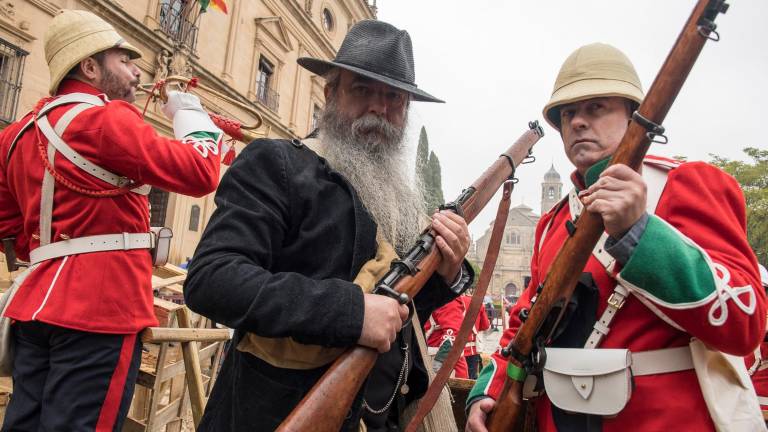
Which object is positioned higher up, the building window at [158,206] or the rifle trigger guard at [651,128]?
the rifle trigger guard at [651,128]

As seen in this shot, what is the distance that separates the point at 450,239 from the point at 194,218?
14.8 metres

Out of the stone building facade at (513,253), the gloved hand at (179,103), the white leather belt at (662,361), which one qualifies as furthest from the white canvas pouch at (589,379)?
the stone building facade at (513,253)

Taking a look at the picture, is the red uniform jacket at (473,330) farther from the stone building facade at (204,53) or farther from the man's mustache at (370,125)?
the man's mustache at (370,125)

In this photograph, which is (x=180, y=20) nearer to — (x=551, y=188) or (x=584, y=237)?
(x=584, y=237)

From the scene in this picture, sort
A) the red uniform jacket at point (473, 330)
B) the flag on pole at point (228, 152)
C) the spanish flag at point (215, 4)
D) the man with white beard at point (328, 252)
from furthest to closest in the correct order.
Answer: the spanish flag at point (215, 4), the red uniform jacket at point (473, 330), the flag on pole at point (228, 152), the man with white beard at point (328, 252)

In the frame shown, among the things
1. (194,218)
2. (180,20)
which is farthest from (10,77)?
(194,218)

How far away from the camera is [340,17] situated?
23.8 meters

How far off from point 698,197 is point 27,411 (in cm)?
291

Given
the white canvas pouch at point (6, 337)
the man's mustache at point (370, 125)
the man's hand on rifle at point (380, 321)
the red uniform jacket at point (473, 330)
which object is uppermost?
the man's mustache at point (370, 125)

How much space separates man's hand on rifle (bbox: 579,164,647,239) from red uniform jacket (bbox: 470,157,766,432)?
2.9 inches

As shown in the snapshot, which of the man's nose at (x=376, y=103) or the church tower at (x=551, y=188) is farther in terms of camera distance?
the church tower at (x=551, y=188)

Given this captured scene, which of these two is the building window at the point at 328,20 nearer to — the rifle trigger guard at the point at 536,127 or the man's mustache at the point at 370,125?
the rifle trigger guard at the point at 536,127

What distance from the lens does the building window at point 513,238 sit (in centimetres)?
8594

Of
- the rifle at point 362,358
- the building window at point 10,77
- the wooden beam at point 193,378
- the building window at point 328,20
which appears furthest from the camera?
the building window at point 328,20
